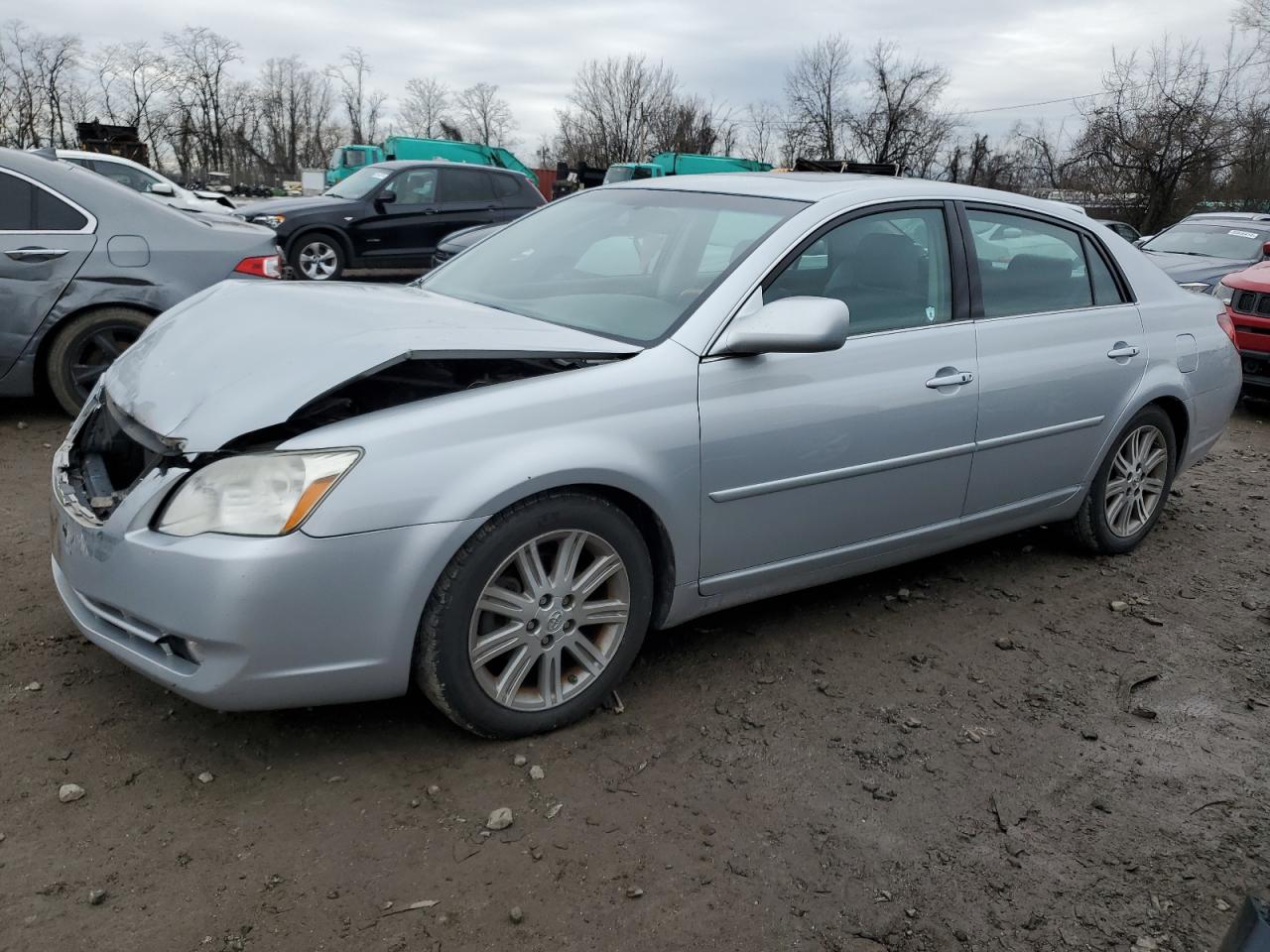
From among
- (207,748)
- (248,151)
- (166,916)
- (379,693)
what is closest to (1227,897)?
(379,693)

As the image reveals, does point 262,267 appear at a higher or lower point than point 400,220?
lower

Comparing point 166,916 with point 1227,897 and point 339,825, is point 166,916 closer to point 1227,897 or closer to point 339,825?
point 339,825

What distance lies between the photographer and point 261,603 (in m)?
2.44

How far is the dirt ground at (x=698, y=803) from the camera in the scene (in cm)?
231

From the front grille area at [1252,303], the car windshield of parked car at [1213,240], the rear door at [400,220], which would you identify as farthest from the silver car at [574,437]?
the rear door at [400,220]

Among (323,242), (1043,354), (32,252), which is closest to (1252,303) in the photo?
(1043,354)

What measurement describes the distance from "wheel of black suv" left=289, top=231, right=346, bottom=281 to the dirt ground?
911 cm

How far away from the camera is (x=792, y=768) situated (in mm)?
2938

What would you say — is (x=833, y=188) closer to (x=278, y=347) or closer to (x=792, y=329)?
(x=792, y=329)

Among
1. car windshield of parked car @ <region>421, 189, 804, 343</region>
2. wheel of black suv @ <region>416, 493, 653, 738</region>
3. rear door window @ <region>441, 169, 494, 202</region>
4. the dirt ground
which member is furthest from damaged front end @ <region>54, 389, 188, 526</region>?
rear door window @ <region>441, 169, 494, 202</region>

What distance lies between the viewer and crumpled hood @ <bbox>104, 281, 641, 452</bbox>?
2.63 metres

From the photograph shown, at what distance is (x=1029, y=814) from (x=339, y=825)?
5.98 feet

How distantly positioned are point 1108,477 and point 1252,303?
214 inches

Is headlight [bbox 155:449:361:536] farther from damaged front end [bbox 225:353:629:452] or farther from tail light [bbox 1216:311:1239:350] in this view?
tail light [bbox 1216:311:1239:350]
